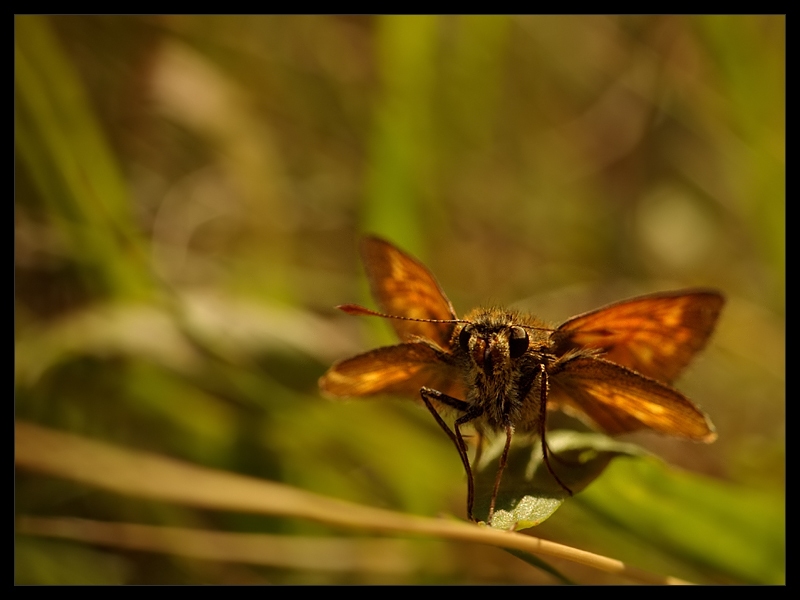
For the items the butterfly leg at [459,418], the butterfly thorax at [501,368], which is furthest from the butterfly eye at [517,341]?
the butterfly leg at [459,418]

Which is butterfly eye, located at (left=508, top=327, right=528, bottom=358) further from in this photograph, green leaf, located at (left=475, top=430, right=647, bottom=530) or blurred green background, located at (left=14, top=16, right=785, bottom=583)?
blurred green background, located at (left=14, top=16, right=785, bottom=583)

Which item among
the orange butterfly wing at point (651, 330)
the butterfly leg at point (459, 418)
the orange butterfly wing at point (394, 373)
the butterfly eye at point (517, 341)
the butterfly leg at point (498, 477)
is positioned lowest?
the butterfly leg at point (498, 477)

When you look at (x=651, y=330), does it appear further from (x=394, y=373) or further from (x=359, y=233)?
(x=359, y=233)

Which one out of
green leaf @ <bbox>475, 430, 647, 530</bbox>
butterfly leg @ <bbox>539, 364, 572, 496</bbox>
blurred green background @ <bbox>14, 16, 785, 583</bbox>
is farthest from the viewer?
blurred green background @ <bbox>14, 16, 785, 583</bbox>

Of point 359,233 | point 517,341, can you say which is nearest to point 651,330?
point 517,341

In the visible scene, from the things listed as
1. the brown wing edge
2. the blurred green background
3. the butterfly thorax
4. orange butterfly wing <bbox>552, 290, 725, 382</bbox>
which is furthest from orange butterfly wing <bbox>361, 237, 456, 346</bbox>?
the blurred green background

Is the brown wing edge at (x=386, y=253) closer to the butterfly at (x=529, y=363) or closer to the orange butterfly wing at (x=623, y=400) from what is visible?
the butterfly at (x=529, y=363)
